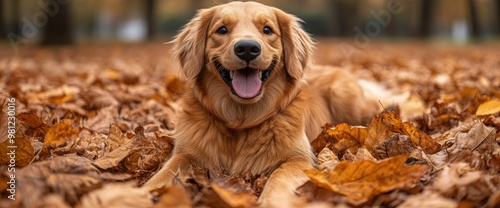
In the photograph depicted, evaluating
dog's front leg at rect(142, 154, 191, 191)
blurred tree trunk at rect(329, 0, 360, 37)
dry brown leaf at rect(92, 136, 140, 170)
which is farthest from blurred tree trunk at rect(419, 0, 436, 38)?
dry brown leaf at rect(92, 136, 140, 170)

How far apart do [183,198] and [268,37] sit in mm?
1873

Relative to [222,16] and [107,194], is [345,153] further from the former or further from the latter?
[107,194]

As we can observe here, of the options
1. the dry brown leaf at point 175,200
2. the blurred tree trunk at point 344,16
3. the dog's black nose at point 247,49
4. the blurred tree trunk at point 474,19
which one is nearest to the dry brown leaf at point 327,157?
the dog's black nose at point 247,49

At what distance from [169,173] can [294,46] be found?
1430 mm

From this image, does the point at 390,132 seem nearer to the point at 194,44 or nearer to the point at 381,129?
the point at 381,129

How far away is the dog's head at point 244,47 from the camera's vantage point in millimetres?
3281

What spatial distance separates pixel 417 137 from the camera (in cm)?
316

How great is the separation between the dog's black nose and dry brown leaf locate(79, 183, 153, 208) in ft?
4.49

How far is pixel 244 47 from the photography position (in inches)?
125

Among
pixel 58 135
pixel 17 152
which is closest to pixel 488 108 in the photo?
pixel 58 135

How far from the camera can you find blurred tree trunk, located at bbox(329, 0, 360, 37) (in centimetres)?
4441

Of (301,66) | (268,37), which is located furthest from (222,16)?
(301,66)

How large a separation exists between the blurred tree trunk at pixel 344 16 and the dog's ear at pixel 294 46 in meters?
40.8

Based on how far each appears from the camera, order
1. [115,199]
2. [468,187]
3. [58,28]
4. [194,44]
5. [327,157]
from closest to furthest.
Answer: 1. [115,199]
2. [468,187]
3. [327,157]
4. [194,44]
5. [58,28]
